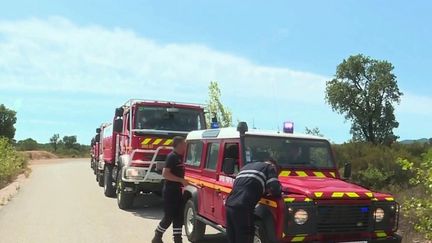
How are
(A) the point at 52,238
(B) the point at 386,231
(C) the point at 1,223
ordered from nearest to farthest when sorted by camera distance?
(B) the point at 386,231 < (A) the point at 52,238 < (C) the point at 1,223

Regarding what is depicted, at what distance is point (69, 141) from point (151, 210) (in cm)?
10296

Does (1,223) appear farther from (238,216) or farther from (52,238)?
(238,216)

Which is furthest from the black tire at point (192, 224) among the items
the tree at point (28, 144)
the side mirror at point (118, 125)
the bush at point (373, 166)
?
the tree at point (28, 144)

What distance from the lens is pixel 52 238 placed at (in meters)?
10.2

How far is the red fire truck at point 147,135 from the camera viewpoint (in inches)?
539

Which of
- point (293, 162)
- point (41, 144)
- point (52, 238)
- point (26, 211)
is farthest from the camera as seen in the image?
point (41, 144)

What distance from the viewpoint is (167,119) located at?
1427 cm

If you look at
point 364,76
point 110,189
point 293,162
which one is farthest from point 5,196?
point 364,76

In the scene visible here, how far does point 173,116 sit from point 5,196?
738 centimetres

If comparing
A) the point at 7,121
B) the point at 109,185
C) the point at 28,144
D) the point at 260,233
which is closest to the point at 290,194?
the point at 260,233

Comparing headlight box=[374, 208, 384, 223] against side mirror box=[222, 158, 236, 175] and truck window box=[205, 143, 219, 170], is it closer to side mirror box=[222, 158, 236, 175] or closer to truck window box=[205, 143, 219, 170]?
side mirror box=[222, 158, 236, 175]

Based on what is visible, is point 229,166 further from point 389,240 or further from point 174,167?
point 389,240

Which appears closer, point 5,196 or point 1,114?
point 5,196

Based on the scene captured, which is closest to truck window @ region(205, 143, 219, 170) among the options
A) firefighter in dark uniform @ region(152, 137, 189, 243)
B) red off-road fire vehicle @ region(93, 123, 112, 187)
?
firefighter in dark uniform @ region(152, 137, 189, 243)
